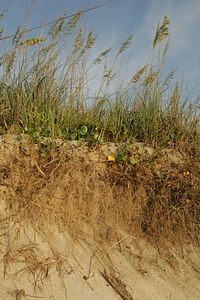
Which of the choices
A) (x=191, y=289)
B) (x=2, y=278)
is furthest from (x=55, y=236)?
(x=191, y=289)

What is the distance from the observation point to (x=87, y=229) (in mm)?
3035

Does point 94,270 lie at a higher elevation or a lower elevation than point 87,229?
lower

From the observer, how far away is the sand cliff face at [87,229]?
2.55m

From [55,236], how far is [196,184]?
4.97 ft

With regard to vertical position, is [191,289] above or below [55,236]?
below

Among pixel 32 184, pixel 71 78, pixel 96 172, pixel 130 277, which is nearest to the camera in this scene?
Result: pixel 130 277

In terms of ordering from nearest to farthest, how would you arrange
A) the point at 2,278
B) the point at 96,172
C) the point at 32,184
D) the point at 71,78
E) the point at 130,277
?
the point at 2,278, the point at 130,277, the point at 32,184, the point at 96,172, the point at 71,78

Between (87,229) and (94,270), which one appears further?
(87,229)

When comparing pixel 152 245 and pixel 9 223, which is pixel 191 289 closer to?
pixel 152 245

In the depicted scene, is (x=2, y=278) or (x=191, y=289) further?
(x=191, y=289)

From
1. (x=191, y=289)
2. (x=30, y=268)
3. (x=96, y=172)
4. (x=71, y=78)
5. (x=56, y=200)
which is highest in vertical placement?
(x=71, y=78)

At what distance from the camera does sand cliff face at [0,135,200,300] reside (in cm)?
255

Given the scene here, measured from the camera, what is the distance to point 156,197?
3.32 metres

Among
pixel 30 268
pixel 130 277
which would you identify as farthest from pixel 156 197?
pixel 30 268
